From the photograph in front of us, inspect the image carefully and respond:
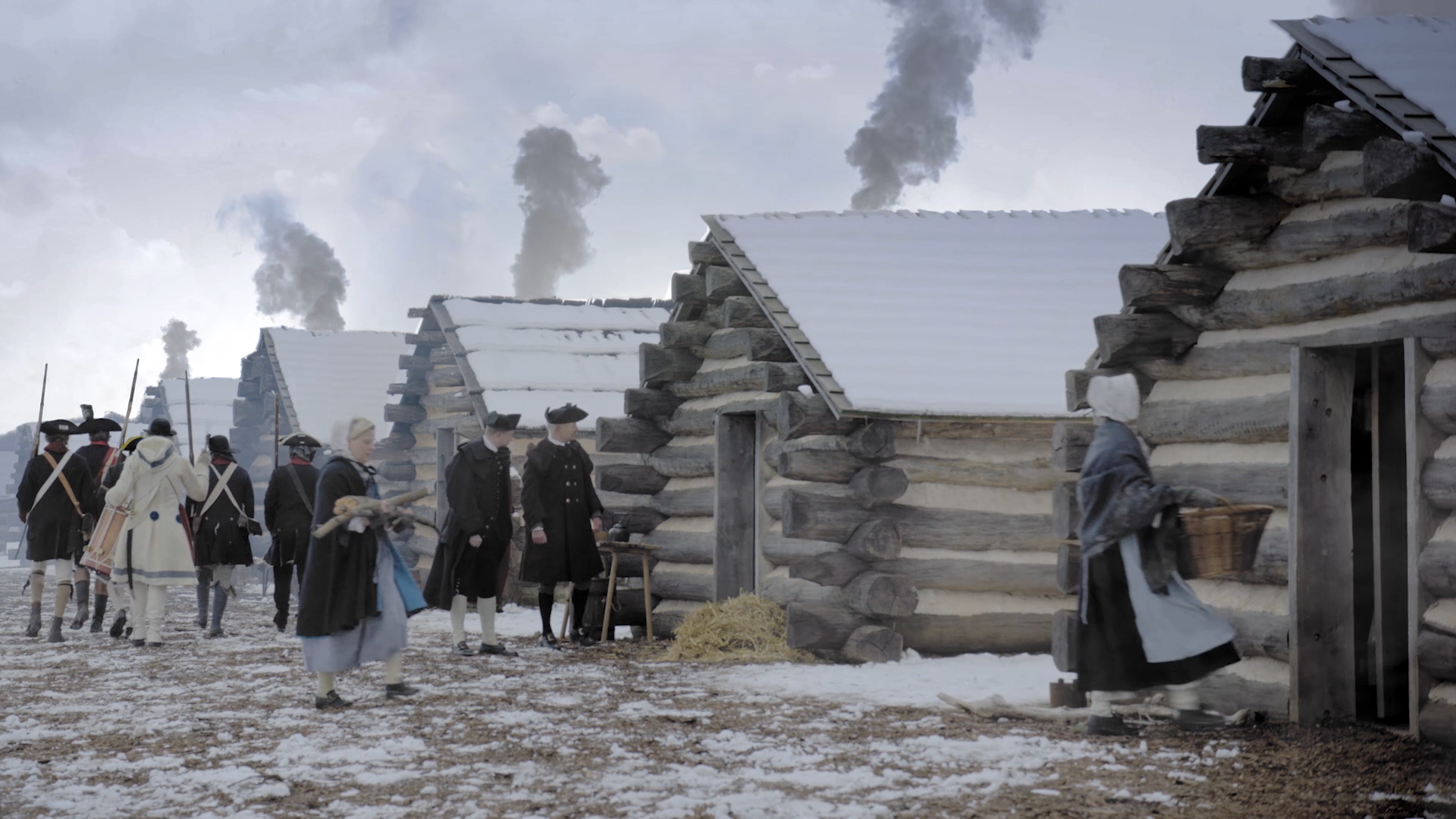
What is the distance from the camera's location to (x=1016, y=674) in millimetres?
9664

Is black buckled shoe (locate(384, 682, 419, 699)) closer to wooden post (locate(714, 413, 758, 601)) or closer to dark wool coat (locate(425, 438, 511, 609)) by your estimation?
dark wool coat (locate(425, 438, 511, 609))

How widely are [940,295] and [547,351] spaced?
7538mm

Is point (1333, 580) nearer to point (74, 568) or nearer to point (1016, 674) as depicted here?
point (1016, 674)

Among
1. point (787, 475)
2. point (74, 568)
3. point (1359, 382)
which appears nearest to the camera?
point (1359, 382)

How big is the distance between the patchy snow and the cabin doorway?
1.23 meters

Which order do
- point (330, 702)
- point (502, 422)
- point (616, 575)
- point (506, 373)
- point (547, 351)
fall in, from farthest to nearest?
point (547, 351) → point (506, 373) → point (616, 575) → point (502, 422) → point (330, 702)

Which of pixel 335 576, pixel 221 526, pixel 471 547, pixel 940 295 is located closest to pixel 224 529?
→ pixel 221 526

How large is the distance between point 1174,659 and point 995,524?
4.18 m

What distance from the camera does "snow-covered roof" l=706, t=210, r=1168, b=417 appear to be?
10789 mm

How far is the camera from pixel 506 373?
17672mm

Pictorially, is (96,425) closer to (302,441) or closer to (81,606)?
(81,606)

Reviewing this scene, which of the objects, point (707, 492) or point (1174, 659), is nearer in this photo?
point (1174, 659)

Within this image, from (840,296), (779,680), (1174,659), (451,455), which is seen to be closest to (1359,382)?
(1174,659)

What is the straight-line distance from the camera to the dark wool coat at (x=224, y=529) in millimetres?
12988
